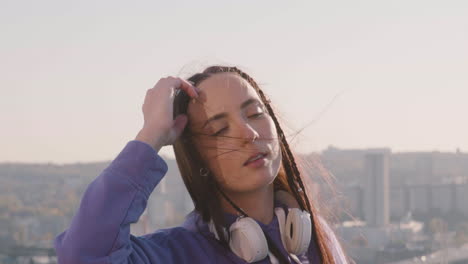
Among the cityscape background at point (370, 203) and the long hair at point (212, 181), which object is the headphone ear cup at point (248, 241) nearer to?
the long hair at point (212, 181)

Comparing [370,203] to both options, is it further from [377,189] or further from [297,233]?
[297,233]

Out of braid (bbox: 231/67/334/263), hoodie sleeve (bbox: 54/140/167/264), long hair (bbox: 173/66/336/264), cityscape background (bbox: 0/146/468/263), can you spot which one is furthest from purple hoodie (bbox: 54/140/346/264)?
cityscape background (bbox: 0/146/468/263)

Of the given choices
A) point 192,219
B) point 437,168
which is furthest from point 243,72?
point 437,168

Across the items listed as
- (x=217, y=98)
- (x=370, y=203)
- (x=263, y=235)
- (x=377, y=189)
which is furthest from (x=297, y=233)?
(x=377, y=189)

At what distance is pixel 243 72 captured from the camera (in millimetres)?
1107

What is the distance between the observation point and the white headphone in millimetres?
983

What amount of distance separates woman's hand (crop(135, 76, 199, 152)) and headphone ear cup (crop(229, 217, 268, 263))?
0.13 meters

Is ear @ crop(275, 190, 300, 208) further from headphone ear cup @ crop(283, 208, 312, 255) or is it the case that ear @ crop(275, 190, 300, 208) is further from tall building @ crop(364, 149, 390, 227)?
tall building @ crop(364, 149, 390, 227)

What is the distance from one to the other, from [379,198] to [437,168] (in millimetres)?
2372

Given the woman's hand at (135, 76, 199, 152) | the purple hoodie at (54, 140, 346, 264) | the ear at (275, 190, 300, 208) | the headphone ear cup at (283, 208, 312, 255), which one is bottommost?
the headphone ear cup at (283, 208, 312, 255)

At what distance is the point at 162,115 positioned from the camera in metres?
0.95

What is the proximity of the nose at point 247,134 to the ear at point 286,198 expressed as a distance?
0.12 meters

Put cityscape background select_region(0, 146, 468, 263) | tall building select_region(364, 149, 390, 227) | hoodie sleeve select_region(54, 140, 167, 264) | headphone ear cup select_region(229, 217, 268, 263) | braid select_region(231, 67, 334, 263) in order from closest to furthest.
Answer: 1. hoodie sleeve select_region(54, 140, 167, 264)
2. headphone ear cup select_region(229, 217, 268, 263)
3. braid select_region(231, 67, 334, 263)
4. cityscape background select_region(0, 146, 468, 263)
5. tall building select_region(364, 149, 390, 227)

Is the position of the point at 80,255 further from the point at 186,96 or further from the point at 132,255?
the point at 186,96
